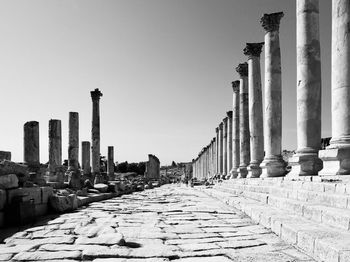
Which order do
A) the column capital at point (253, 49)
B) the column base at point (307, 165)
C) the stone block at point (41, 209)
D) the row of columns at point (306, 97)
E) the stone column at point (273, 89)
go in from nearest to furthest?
the row of columns at point (306, 97) < the stone block at point (41, 209) < the column base at point (307, 165) < the stone column at point (273, 89) < the column capital at point (253, 49)

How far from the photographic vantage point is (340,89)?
8.44 m

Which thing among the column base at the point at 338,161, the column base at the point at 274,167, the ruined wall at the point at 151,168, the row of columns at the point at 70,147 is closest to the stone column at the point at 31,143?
the row of columns at the point at 70,147

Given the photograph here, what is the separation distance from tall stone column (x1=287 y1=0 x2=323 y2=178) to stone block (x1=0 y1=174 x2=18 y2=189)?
26.3 feet

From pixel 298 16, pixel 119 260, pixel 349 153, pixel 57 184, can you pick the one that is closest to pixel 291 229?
pixel 119 260

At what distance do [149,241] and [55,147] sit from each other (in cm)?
1920

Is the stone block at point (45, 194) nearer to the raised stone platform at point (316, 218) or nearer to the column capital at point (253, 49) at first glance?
the raised stone platform at point (316, 218)

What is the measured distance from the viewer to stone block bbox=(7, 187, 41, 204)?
782cm

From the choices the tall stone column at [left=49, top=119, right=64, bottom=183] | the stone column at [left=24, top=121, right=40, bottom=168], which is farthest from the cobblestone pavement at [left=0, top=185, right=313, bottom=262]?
the tall stone column at [left=49, top=119, right=64, bottom=183]

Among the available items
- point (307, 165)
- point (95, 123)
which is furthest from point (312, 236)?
point (95, 123)

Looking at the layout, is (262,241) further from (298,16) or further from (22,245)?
(298,16)

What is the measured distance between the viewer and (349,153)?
792cm

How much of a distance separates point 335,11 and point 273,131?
23.0 ft

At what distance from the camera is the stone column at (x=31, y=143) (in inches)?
665

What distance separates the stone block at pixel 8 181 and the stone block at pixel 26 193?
→ 126mm
